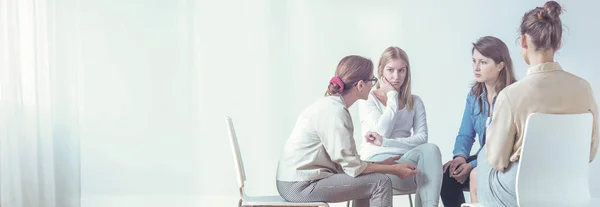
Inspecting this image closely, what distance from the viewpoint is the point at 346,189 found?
9.51 ft

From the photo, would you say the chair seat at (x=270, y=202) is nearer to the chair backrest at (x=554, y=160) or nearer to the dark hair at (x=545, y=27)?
the chair backrest at (x=554, y=160)

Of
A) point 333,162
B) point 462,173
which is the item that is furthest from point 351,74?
point 462,173

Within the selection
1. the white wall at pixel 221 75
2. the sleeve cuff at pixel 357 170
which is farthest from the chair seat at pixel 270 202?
the white wall at pixel 221 75

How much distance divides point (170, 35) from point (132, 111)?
55 cm

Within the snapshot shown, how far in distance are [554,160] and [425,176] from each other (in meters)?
0.81

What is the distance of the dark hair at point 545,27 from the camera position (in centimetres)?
260

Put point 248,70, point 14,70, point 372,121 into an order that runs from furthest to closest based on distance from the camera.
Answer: point 248,70, point 14,70, point 372,121

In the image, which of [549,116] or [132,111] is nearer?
[549,116]

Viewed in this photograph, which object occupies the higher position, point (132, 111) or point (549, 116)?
point (549, 116)

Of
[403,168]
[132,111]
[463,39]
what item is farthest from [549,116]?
[132,111]

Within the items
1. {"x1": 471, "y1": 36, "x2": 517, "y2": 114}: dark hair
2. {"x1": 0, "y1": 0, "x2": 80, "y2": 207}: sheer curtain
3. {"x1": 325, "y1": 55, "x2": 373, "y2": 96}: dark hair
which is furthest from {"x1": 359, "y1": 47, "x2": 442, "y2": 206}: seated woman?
{"x1": 0, "y1": 0, "x2": 80, "y2": 207}: sheer curtain

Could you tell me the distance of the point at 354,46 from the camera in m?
4.85

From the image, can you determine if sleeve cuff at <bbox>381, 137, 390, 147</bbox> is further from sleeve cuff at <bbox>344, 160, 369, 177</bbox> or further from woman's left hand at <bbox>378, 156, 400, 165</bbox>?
sleeve cuff at <bbox>344, 160, 369, 177</bbox>

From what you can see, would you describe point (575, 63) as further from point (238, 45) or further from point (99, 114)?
point (99, 114)
